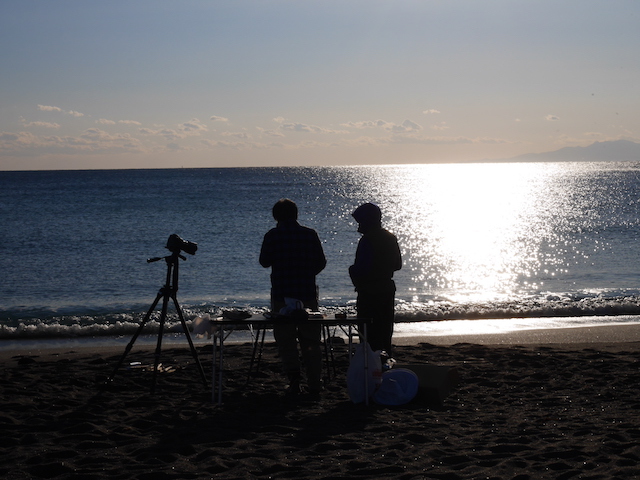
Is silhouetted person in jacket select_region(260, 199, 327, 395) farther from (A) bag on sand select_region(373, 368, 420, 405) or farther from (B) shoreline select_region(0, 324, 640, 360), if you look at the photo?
(B) shoreline select_region(0, 324, 640, 360)

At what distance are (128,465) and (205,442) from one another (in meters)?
0.65

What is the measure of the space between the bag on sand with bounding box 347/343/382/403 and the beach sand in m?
0.18

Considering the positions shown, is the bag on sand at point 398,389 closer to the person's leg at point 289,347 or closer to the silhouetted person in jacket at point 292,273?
the silhouetted person in jacket at point 292,273

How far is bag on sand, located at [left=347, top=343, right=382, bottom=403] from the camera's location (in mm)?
6078

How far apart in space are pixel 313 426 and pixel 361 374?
864mm

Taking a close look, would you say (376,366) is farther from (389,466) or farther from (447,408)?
(389,466)

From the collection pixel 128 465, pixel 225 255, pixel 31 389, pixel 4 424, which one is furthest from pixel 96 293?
pixel 128 465

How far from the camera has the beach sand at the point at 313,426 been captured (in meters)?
4.35

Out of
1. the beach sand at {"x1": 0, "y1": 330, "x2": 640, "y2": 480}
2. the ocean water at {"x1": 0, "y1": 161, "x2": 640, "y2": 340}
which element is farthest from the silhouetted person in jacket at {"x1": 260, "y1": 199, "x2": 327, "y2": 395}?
the ocean water at {"x1": 0, "y1": 161, "x2": 640, "y2": 340}

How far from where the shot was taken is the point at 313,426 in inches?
211

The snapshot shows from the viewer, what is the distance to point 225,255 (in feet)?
82.5

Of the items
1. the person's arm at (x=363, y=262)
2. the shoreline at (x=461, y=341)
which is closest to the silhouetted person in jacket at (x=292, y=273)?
the person's arm at (x=363, y=262)

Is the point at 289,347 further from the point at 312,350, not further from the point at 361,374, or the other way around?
the point at 361,374

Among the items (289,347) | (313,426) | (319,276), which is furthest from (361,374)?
(319,276)
